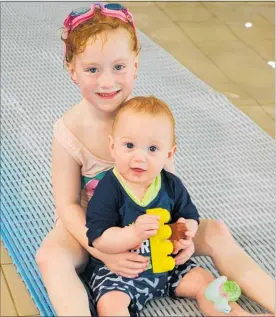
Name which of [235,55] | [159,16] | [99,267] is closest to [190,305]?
[99,267]

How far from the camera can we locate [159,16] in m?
2.68

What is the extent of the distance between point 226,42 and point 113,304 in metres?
1.53

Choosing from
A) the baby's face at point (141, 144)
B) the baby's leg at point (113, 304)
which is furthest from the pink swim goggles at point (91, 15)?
the baby's leg at point (113, 304)

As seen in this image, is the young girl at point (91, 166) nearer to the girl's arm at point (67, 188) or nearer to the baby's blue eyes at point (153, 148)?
the girl's arm at point (67, 188)

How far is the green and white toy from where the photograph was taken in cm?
123

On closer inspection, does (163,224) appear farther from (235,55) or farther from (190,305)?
(235,55)

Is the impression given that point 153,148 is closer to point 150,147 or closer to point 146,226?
point 150,147

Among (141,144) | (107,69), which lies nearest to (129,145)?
(141,144)

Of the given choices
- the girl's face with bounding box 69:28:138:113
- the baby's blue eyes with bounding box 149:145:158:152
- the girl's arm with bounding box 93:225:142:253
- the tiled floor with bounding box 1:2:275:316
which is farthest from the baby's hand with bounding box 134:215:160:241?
the tiled floor with bounding box 1:2:275:316

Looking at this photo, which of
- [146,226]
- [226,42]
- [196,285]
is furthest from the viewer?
[226,42]

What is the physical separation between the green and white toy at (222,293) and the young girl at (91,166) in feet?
0.17

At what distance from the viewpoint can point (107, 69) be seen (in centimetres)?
122

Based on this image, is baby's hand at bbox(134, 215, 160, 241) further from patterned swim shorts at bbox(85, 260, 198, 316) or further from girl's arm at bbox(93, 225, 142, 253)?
patterned swim shorts at bbox(85, 260, 198, 316)

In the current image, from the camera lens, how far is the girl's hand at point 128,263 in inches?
47.5
